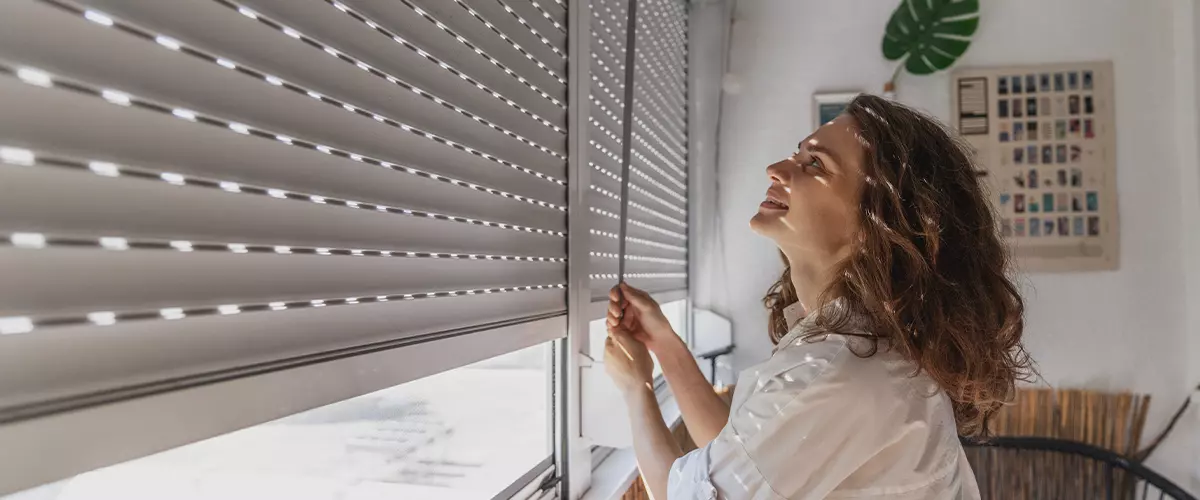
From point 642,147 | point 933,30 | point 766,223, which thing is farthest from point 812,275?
point 933,30

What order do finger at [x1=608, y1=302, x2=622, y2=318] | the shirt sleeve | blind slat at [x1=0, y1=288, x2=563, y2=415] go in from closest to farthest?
blind slat at [x1=0, y1=288, x2=563, y2=415] → the shirt sleeve → finger at [x1=608, y1=302, x2=622, y2=318]

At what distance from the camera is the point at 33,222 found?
339 mm

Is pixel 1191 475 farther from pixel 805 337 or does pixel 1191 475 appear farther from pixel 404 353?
pixel 404 353

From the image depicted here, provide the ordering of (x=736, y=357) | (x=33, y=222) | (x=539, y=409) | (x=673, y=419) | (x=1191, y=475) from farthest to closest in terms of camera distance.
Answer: (x=736, y=357), (x=1191, y=475), (x=673, y=419), (x=539, y=409), (x=33, y=222)

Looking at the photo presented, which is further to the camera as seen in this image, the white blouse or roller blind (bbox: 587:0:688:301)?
roller blind (bbox: 587:0:688:301)

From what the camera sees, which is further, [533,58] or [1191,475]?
[1191,475]

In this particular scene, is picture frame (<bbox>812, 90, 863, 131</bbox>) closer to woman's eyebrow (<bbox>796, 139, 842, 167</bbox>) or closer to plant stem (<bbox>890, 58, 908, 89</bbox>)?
plant stem (<bbox>890, 58, 908, 89</bbox>)

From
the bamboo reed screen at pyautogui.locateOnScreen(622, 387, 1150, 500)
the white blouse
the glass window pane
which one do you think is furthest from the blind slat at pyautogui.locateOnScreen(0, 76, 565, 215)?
the bamboo reed screen at pyautogui.locateOnScreen(622, 387, 1150, 500)

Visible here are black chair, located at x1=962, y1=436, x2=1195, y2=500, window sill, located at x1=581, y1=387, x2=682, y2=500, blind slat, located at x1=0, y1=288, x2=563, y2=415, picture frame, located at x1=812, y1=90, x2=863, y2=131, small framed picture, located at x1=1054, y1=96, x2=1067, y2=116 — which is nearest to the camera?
blind slat, located at x1=0, y1=288, x2=563, y2=415

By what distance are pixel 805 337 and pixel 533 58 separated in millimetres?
532

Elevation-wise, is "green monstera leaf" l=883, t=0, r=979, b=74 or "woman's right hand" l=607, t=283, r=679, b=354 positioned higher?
"green monstera leaf" l=883, t=0, r=979, b=74

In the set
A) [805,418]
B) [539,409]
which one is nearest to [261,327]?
[805,418]

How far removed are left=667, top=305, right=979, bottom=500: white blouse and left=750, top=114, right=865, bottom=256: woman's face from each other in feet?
0.55

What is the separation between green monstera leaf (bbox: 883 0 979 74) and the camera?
6.95ft
